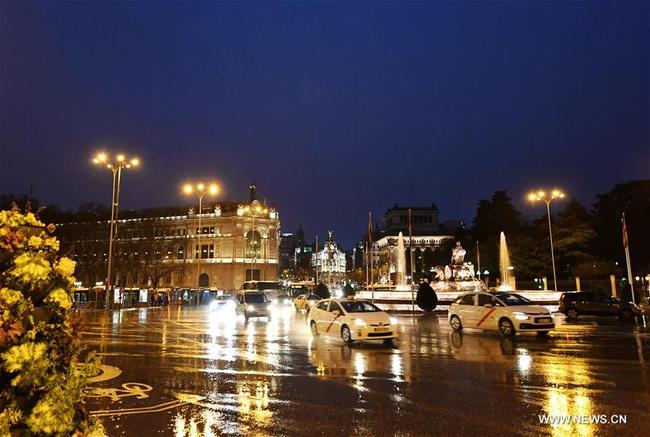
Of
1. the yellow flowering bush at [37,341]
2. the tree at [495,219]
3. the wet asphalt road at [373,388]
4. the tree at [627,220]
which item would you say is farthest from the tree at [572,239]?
the yellow flowering bush at [37,341]

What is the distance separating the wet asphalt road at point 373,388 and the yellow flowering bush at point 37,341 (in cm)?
341

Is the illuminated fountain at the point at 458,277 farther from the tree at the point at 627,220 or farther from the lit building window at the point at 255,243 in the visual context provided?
the lit building window at the point at 255,243

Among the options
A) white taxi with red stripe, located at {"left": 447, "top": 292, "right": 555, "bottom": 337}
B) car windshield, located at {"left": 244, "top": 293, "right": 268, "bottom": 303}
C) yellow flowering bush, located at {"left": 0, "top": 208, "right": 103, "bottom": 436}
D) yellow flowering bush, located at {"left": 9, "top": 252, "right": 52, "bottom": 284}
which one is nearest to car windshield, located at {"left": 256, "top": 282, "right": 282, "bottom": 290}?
car windshield, located at {"left": 244, "top": 293, "right": 268, "bottom": 303}

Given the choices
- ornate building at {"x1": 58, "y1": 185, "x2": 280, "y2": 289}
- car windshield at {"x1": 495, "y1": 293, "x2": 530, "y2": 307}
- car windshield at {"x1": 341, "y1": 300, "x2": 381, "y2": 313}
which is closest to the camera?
car windshield at {"x1": 341, "y1": 300, "x2": 381, "y2": 313}

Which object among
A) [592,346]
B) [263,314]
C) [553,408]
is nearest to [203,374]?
[553,408]

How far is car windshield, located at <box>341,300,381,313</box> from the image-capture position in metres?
17.2

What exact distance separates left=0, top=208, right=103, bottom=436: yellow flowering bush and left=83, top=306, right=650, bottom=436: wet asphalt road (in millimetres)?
3406

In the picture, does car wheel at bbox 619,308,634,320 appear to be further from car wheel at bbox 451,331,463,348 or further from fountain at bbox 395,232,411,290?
fountain at bbox 395,232,411,290

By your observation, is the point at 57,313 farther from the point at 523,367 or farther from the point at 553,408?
the point at 523,367

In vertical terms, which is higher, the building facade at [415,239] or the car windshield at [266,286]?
the building facade at [415,239]

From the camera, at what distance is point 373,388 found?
9367mm

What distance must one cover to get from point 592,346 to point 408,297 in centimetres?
2617

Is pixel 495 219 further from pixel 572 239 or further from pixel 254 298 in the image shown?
pixel 254 298

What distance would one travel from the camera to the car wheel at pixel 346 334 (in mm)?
16578
